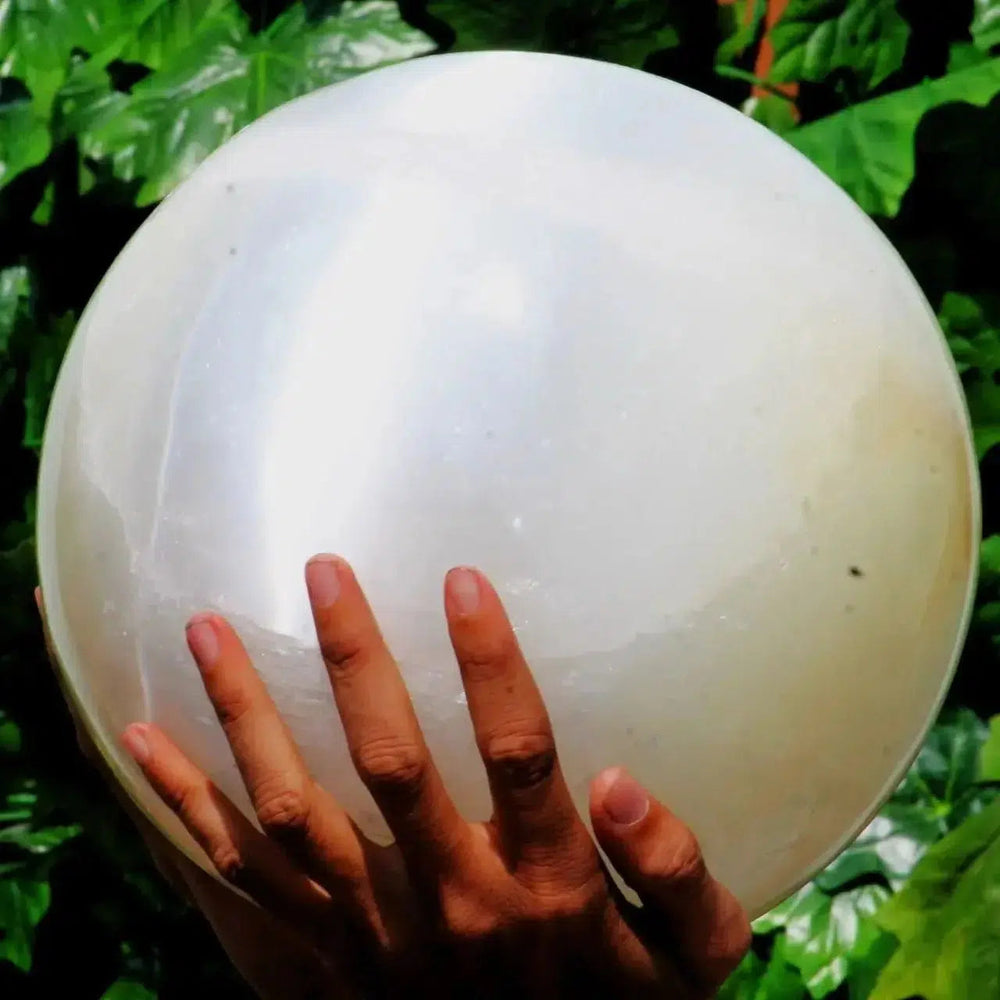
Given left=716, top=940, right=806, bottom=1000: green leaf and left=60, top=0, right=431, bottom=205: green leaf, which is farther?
left=716, top=940, right=806, bottom=1000: green leaf

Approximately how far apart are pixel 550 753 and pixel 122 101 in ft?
2.17

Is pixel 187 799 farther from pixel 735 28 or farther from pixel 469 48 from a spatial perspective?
pixel 735 28

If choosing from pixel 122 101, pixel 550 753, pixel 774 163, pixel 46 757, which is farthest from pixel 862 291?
pixel 46 757

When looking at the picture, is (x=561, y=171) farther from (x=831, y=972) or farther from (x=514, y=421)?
(x=831, y=972)

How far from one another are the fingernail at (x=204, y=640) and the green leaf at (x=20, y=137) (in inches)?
24.4

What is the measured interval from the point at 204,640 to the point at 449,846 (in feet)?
0.34

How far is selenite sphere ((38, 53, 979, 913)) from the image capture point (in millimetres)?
379

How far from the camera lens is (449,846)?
40cm

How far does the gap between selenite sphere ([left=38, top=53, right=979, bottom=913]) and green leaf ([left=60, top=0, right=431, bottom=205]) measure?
0.39 m

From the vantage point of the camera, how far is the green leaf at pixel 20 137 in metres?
0.90

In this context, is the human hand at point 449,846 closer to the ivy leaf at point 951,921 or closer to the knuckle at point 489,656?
the knuckle at point 489,656

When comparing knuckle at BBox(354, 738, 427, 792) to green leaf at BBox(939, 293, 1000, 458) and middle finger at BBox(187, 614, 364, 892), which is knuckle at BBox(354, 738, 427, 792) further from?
green leaf at BBox(939, 293, 1000, 458)

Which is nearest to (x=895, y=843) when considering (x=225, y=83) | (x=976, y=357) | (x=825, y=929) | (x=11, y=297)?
(x=825, y=929)

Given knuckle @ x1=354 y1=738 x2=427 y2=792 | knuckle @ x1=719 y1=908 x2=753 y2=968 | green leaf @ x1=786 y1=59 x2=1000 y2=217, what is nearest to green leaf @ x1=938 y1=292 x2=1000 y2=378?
green leaf @ x1=786 y1=59 x2=1000 y2=217
